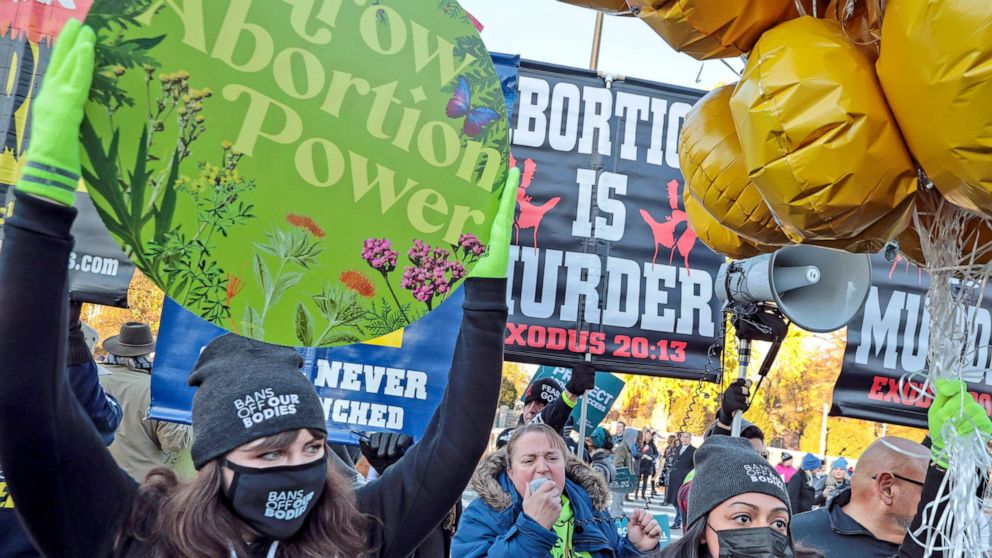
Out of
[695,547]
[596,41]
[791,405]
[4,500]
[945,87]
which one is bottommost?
[791,405]

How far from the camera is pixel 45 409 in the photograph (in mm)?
1431

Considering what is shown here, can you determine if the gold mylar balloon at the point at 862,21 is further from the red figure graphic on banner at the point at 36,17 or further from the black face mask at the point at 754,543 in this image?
the red figure graphic on banner at the point at 36,17

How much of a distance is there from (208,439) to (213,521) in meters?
0.17

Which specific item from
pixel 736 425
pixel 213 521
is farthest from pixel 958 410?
pixel 736 425

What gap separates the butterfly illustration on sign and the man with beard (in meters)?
2.11

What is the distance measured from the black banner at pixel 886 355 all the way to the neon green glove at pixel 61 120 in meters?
4.57

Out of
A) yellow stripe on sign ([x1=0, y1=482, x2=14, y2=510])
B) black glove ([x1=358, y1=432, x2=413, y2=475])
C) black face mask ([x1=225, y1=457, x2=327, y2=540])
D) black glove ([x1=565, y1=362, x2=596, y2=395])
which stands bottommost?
yellow stripe on sign ([x1=0, y1=482, x2=14, y2=510])

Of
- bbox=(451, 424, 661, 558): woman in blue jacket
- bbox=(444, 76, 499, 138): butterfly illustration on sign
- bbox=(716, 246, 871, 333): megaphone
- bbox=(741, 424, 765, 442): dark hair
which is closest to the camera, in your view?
bbox=(444, 76, 499, 138): butterfly illustration on sign

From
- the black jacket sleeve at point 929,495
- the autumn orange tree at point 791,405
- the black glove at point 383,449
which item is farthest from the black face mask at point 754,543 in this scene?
the autumn orange tree at point 791,405

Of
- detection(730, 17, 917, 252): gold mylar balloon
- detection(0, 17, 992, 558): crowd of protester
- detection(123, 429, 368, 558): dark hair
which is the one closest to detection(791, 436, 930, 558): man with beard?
detection(0, 17, 992, 558): crowd of protester

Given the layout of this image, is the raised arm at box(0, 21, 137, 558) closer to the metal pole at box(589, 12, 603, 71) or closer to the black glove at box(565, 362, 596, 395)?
the black glove at box(565, 362, 596, 395)

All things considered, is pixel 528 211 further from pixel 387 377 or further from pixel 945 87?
pixel 945 87

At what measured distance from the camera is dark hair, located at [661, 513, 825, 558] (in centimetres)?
240

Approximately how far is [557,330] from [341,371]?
1420mm
